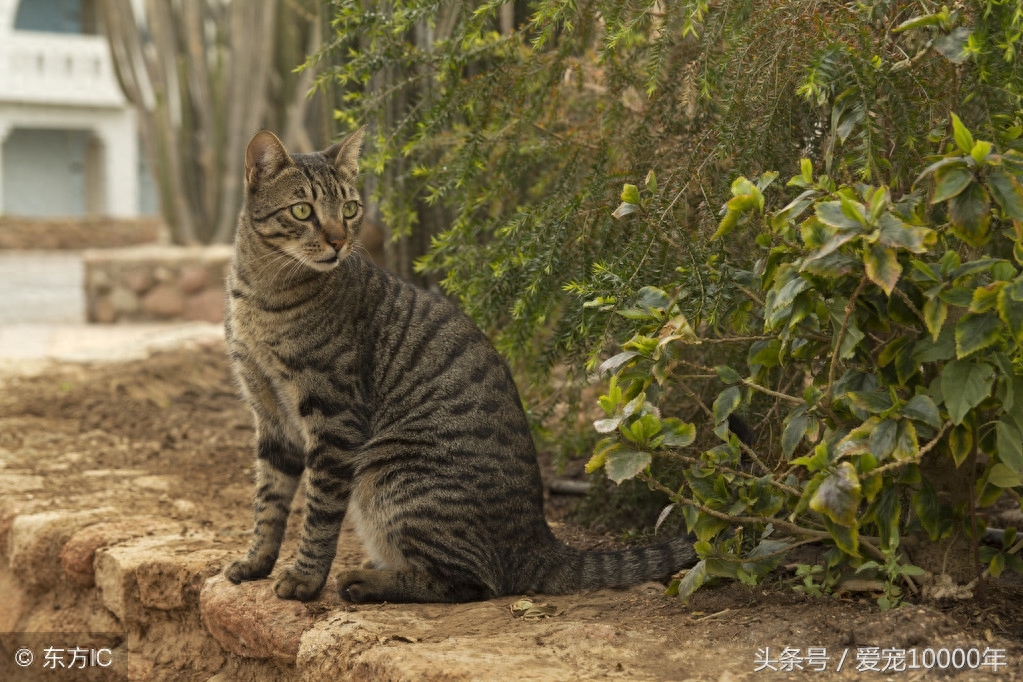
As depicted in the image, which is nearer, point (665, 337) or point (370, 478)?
point (665, 337)

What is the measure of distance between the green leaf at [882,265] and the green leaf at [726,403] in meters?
0.55

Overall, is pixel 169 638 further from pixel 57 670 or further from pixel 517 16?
pixel 517 16

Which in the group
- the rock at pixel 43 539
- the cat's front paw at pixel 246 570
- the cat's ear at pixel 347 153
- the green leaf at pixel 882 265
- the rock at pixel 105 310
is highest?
the cat's ear at pixel 347 153

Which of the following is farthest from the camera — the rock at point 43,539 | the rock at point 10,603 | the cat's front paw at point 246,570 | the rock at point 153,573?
the rock at point 10,603

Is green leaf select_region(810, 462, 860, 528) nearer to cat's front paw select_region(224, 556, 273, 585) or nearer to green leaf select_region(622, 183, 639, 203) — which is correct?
green leaf select_region(622, 183, 639, 203)

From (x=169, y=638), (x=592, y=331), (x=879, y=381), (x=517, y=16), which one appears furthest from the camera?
(x=517, y=16)

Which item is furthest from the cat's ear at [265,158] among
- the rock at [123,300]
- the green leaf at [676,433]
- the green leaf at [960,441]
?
the rock at [123,300]

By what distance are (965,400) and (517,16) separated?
287 centimetres

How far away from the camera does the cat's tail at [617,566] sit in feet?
10.2

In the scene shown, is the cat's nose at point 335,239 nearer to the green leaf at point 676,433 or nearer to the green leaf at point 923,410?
the green leaf at point 676,433

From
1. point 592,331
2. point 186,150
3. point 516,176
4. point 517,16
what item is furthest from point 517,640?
point 186,150

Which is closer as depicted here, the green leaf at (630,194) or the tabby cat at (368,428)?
the green leaf at (630,194)

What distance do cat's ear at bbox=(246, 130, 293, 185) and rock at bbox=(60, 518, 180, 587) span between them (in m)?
1.45

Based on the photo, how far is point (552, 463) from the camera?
4727 millimetres
